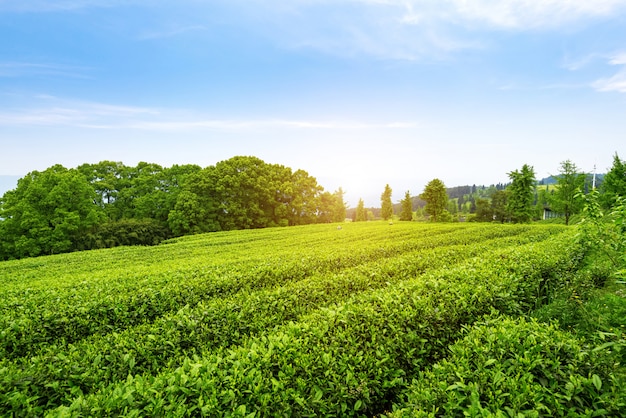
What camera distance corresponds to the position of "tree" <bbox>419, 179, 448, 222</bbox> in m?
44.9

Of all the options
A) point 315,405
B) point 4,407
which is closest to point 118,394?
point 4,407

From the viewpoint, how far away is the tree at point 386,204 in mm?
72125

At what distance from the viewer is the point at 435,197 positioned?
45000 mm

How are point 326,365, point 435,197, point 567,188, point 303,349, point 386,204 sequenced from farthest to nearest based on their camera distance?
point 386,204 → point 435,197 → point 567,188 → point 303,349 → point 326,365

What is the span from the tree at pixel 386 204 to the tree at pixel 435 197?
26321 millimetres

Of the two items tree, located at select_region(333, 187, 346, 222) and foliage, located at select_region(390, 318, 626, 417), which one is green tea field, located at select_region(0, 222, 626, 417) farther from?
tree, located at select_region(333, 187, 346, 222)

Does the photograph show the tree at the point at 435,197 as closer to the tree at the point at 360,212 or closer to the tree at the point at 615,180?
the tree at the point at 615,180

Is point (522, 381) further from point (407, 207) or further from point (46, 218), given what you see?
point (407, 207)

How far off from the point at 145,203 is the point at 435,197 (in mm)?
41616

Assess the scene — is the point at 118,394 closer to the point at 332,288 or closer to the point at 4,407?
the point at 4,407

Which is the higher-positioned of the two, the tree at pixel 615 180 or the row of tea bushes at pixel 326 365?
the tree at pixel 615 180

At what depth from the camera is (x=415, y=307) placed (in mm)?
4859

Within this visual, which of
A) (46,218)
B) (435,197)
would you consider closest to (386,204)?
(435,197)

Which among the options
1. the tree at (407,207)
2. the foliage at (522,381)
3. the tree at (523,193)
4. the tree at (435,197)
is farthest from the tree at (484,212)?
the foliage at (522,381)
